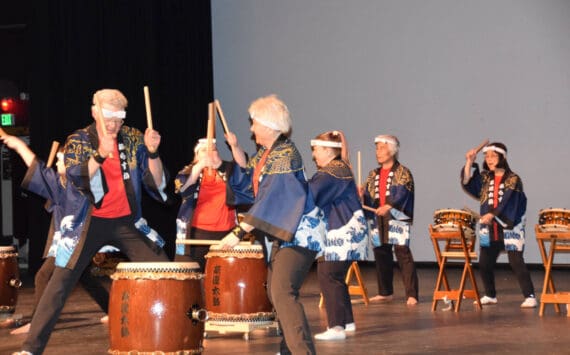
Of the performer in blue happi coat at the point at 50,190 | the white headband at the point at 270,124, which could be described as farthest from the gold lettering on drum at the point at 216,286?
the white headband at the point at 270,124

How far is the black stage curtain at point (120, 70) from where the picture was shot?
9477 millimetres

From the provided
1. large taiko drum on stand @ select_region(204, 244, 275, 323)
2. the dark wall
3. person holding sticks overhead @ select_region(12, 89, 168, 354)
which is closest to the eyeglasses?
person holding sticks overhead @ select_region(12, 89, 168, 354)

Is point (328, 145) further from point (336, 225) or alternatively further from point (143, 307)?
point (143, 307)

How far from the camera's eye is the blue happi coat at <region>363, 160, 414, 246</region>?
24.0 feet

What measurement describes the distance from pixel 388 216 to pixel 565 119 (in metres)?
3.19

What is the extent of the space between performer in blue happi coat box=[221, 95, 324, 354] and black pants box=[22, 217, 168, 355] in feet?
1.49

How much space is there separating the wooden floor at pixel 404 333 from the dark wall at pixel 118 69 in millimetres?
2761

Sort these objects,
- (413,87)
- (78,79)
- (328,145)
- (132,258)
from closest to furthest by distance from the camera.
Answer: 1. (132,258)
2. (328,145)
3. (78,79)
4. (413,87)

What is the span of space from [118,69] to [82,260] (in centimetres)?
601

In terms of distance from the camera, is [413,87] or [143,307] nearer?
[143,307]

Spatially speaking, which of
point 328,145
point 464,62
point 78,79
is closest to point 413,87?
point 464,62

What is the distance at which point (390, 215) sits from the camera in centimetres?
741

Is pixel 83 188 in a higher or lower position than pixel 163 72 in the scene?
lower

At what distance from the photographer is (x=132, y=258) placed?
13.5 ft
